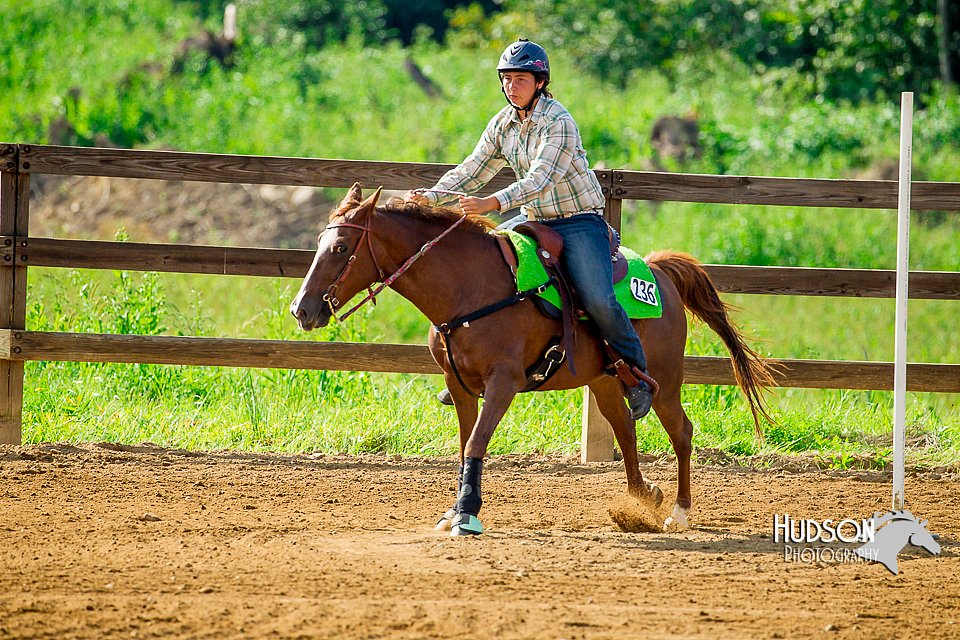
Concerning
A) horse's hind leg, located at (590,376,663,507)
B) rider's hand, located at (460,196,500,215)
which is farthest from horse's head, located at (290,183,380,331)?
horse's hind leg, located at (590,376,663,507)

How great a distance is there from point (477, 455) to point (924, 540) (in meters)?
2.33

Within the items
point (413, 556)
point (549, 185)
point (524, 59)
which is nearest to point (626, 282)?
point (549, 185)

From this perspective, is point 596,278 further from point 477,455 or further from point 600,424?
point 600,424

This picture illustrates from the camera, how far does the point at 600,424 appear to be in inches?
311

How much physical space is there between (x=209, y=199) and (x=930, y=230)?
1136 cm

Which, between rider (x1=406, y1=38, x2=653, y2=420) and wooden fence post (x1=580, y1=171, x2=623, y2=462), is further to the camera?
wooden fence post (x1=580, y1=171, x2=623, y2=462)

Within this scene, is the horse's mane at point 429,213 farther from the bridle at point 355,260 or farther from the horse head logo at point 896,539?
the horse head logo at point 896,539

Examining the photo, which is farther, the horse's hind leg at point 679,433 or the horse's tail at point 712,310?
the horse's tail at point 712,310

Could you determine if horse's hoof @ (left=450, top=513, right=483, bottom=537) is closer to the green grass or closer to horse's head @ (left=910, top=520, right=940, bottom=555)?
horse's head @ (left=910, top=520, right=940, bottom=555)

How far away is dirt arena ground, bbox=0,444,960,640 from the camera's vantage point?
4.15 metres

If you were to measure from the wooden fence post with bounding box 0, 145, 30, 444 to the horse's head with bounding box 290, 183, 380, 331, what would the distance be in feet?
9.96

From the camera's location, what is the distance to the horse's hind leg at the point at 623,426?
6586 millimetres

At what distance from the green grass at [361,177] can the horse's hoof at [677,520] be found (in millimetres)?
1405

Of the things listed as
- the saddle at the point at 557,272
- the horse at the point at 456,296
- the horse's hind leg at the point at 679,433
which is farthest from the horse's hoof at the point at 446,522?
the horse's hind leg at the point at 679,433
